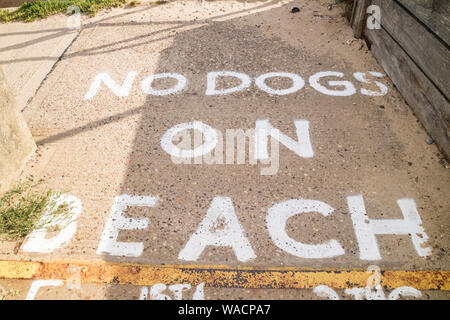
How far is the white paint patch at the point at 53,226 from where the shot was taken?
2.81 metres

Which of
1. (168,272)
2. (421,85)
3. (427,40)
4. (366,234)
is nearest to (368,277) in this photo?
(366,234)

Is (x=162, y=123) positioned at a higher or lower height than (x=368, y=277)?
higher

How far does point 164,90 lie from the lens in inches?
175

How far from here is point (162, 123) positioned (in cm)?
394

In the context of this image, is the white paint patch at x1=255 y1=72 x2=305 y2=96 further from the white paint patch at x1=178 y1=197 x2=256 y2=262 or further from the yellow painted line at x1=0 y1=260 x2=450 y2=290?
the yellow painted line at x1=0 y1=260 x2=450 y2=290

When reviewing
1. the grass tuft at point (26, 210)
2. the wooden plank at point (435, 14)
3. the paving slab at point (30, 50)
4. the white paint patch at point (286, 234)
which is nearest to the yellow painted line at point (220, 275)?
the white paint patch at point (286, 234)

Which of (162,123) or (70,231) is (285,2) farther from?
(70,231)

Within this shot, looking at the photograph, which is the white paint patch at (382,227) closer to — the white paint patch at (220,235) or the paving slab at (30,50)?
the white paint patch at (220,235)

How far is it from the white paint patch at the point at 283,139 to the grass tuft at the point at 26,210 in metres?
1.93

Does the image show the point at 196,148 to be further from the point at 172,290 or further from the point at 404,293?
the point at 404,293

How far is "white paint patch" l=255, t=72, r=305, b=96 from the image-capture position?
14.2ft

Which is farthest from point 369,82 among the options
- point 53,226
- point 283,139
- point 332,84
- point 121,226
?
point 53,226

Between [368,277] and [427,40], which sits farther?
[427,40]
